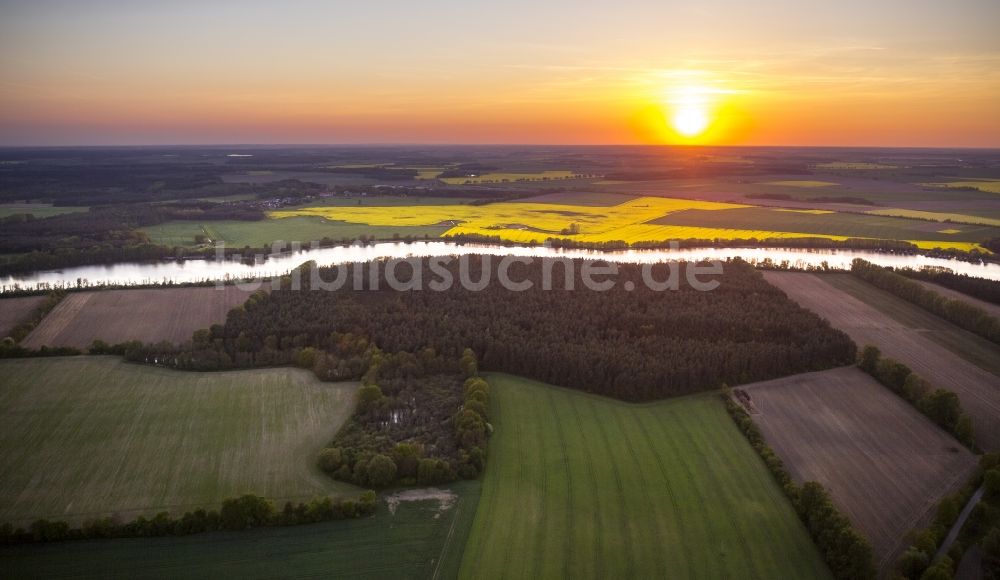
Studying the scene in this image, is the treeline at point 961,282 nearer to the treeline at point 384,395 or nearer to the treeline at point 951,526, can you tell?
the treeline at point 951,526

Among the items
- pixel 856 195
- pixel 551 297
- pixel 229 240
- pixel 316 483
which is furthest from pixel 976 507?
pixel 856 195

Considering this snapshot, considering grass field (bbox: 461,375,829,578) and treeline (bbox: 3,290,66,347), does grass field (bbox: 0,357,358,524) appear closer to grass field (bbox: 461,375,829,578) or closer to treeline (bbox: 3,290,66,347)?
treeline (bbox: 3,290,66,347)

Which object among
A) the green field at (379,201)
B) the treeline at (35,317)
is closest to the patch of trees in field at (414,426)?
the treeline at (35,317)

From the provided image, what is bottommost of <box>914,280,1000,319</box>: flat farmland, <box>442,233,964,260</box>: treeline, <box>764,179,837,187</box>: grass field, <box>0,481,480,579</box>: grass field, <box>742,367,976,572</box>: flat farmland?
<box>0,481,480,579</box>: grass field

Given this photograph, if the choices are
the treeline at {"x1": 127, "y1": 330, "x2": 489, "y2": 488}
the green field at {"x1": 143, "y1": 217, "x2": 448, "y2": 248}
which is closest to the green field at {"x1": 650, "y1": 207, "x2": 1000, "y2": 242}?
the green field at {"x1": 143, "y1": 217, "x2": 448, "y2": 248}

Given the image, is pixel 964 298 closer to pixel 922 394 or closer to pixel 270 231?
pixel 922 394

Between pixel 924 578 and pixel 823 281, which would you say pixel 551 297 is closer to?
pixel 823 281
